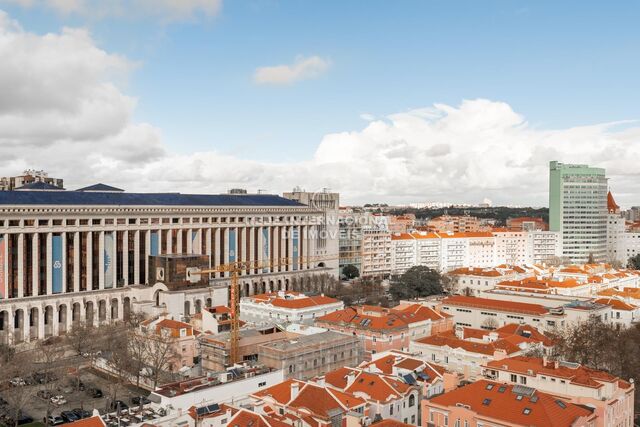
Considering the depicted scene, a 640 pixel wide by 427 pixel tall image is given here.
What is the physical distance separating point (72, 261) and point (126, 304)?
30.0ft

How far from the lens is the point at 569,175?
519 ft

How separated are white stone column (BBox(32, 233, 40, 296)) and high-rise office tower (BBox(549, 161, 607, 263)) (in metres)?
127

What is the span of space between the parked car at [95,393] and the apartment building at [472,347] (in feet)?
88.8

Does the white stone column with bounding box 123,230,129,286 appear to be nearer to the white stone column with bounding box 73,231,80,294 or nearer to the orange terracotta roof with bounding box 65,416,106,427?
the white stone column with bounding box 73,231,80,294

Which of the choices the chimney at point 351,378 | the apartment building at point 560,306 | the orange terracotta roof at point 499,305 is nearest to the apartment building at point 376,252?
the apartment building at point 560,306

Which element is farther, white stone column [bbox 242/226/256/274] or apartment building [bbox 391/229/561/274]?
apartment building [bbox 391/229/561/274]

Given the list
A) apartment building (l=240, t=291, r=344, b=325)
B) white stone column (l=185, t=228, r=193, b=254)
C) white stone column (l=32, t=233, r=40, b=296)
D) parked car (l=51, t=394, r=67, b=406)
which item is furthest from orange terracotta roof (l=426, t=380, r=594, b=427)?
white stone column (l=185, t=228, r=193, b=254)

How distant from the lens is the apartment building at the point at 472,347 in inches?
1937

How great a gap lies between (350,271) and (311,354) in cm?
6965

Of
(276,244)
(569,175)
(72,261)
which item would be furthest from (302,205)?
(569,175)

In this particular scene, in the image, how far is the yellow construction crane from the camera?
51.0 m

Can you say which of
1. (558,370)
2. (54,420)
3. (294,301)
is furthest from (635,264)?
(54,420)

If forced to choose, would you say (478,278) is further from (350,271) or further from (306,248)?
(306,248)

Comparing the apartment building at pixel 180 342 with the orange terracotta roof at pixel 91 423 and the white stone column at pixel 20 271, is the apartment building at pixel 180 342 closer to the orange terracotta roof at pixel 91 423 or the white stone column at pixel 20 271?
the orange terracotta roof at pixel 91 423
